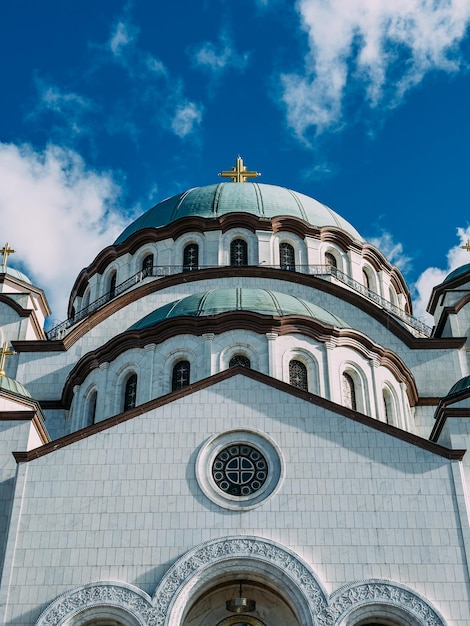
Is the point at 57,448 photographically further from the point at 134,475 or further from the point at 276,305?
the point at 276,305

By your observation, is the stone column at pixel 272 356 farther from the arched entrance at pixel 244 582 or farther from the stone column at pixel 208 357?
the arched entrance at pixel 244 582

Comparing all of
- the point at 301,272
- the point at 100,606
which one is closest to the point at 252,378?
the point at 100,606

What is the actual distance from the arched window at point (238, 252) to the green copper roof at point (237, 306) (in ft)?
18.5

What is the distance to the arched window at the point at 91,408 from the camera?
2697 centimetres

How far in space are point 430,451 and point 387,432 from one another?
98cm

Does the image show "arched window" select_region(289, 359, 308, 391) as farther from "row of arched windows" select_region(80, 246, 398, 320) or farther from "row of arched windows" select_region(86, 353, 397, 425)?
"row of arched windows" select_region(80, 246, 398, 320)

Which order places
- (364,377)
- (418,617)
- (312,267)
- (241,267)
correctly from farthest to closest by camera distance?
1. (312,267)
2. (241,267)
3. (364,377)
4. (418,617)

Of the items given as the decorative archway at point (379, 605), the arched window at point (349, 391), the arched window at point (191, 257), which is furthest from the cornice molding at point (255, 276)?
the decorative archway at point (379, 605)

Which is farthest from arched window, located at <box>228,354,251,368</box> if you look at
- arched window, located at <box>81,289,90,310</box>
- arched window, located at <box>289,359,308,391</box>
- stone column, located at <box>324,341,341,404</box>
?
arched window, located at <box>81,289,90,310</box>

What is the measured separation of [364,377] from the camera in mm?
26562

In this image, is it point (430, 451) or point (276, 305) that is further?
point (276, 305)

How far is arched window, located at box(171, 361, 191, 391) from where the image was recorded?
1025 inches

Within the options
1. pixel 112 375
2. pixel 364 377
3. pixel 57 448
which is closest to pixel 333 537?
pixel 57 448

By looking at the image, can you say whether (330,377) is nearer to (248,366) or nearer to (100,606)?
(248,366)
